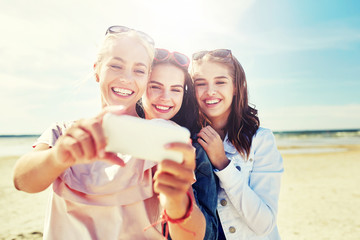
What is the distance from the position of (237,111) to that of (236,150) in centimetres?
49

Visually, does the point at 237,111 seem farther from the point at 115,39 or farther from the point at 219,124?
the point at 115,39

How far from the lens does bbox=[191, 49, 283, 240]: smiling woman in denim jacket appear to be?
2180 mm

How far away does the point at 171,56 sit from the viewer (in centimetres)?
244

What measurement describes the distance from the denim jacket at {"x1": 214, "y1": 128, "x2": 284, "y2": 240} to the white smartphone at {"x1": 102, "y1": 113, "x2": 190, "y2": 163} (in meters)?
1.14

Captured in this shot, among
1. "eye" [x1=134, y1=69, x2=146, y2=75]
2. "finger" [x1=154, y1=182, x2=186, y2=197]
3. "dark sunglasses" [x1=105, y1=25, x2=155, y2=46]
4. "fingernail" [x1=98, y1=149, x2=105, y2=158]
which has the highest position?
"dark sunglasses" [x1=105, y1=25, x2=155, y2=46]

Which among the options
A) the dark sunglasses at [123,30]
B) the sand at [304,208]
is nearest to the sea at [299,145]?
the sand at [304,208]

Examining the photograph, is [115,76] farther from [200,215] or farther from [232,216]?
[232,216]

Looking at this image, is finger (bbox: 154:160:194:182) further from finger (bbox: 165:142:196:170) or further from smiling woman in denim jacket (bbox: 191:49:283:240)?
smiling woman in denim jacket (bbox: 191:49:283:240)

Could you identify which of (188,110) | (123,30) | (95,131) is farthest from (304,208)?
(95,131)

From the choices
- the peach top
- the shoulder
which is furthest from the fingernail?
the shoulder

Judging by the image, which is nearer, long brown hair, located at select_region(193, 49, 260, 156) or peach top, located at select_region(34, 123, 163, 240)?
peach top, located at select_region(34, 123, 163, 240)

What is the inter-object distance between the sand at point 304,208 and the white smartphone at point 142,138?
488cm

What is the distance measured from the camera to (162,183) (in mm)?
1147

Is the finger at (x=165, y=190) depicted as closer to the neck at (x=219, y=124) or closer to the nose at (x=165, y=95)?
the nose at (x=165, y=95)
